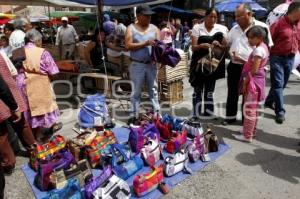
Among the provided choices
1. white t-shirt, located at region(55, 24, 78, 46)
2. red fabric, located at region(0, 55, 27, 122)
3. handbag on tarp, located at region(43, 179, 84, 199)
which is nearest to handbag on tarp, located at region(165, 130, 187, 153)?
handbag on tarp, located at region(43, 179, 84, 199)

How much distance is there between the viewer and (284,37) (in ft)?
16.1

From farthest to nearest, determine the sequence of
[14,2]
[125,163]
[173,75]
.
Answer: [14,2] < [173,75] < [125,163]

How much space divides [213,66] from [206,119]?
98 cm

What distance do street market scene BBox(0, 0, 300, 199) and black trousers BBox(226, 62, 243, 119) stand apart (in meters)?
0.02

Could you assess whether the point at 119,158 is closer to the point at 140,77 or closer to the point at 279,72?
the point at 140,77

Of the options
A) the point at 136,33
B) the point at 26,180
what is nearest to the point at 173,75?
the point at 136,33

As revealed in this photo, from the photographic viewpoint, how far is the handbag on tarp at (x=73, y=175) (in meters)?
3.27

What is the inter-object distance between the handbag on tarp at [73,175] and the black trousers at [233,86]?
2583 millimetres

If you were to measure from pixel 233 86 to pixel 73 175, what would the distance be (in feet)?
9.07

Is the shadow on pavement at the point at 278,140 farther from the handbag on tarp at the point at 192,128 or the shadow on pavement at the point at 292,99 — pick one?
the shadow on pavement at the point at 292,99

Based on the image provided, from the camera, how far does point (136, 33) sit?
4.61 meters

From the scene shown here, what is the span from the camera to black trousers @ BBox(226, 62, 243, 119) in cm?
480

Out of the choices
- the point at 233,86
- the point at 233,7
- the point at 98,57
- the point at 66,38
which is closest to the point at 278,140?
the point at 233,86

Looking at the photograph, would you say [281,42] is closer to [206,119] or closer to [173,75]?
[206,119]
